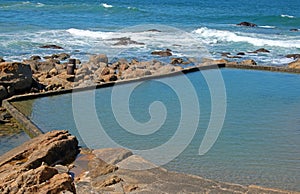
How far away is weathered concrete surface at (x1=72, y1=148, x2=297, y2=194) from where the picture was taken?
22.4ft

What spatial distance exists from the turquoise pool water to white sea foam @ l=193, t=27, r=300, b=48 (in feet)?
48.5

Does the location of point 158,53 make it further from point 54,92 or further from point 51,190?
point 51,190

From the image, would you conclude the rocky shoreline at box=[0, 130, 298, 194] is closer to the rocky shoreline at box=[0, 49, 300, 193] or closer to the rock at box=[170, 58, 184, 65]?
the rocky shoreline at box=[0, 49, 300, 193]

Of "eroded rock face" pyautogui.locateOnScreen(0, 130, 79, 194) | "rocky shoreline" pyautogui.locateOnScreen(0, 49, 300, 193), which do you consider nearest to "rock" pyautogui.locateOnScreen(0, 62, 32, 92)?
"rocky shoreline" pyautogui.locateOnScreen(0, 49, 300, 193)

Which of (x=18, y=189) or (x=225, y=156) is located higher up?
(x=18, y=189)

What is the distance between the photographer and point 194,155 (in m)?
8.64

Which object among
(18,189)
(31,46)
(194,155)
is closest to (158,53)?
(31,46)

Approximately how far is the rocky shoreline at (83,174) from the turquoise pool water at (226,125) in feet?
2.24

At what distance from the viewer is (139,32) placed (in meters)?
34.8

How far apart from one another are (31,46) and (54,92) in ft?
46.9

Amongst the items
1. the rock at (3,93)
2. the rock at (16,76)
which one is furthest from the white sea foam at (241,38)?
the rock at (3,93)

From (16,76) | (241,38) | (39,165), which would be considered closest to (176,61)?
(16,76)

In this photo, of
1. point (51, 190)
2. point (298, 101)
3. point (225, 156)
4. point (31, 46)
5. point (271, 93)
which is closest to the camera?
point (51, 190)

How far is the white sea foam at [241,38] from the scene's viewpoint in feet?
96.6
